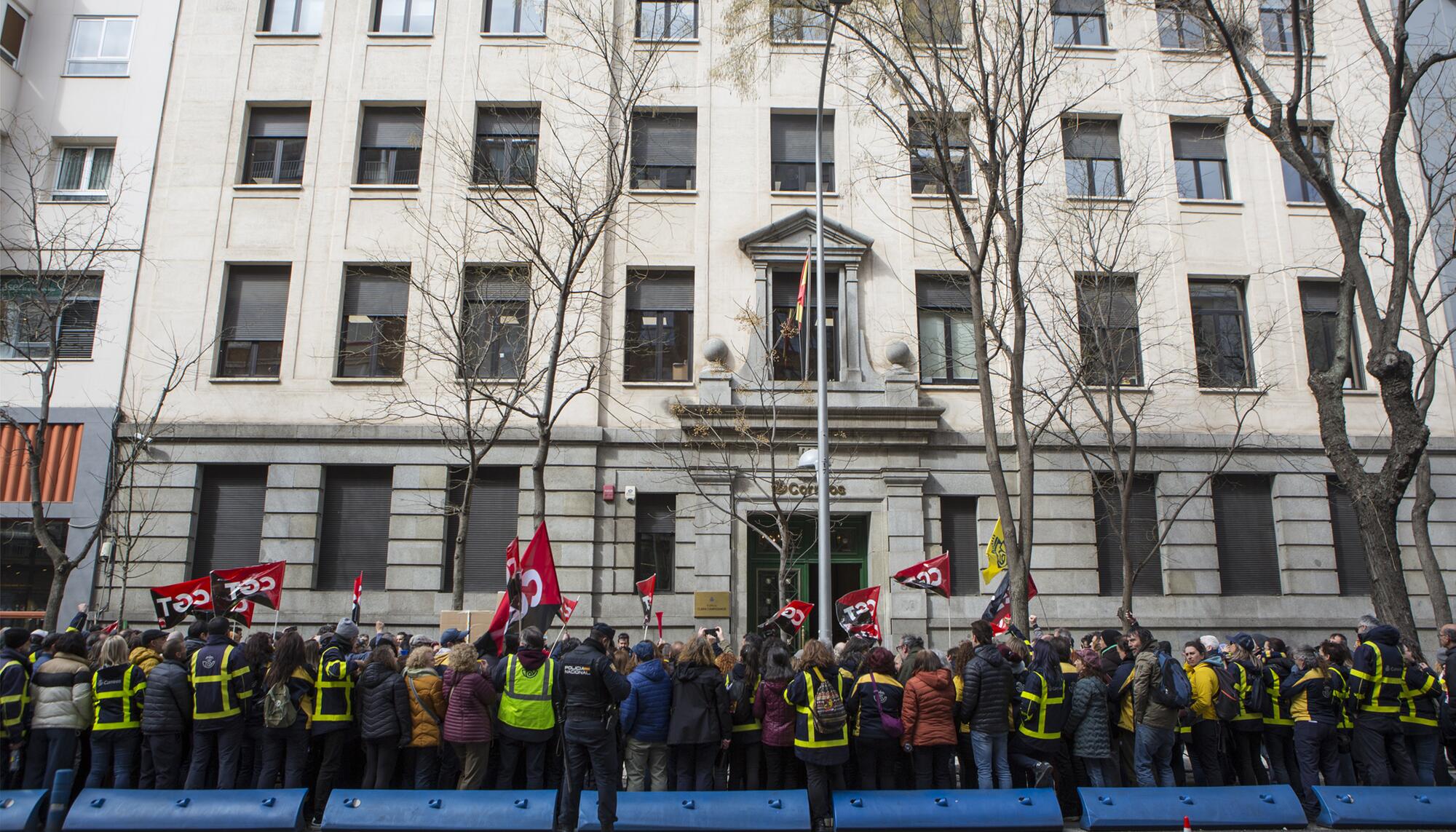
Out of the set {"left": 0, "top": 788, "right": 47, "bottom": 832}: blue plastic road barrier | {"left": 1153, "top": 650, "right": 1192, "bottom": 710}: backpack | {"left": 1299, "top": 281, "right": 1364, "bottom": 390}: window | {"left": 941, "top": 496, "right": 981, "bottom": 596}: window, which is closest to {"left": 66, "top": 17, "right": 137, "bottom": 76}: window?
{"left": 0, "top": 788, "right": 47, "bottom": 832}: blue plastic road barrier

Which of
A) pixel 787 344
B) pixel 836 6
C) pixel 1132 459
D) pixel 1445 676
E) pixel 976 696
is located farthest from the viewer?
pixel 787 344

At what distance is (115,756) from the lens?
9.49 m

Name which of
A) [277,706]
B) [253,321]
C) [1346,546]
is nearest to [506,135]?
[253,321]

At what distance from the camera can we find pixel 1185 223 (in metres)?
21.5

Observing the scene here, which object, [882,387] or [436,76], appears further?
[436,76]

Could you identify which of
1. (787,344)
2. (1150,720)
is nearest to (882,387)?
(787,344)

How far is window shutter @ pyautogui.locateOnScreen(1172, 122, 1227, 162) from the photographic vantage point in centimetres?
2211

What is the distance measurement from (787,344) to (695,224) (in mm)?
3346

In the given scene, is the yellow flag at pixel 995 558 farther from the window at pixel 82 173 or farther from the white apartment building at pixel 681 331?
the window at pixel 82 173

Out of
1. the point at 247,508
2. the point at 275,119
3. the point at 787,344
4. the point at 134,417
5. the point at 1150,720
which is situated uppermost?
the point at 275,119

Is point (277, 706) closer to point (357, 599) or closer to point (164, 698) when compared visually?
point (164, 698)

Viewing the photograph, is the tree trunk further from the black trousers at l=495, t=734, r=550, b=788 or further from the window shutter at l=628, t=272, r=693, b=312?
the black trousers at l=495, t=734, r=550, b=788

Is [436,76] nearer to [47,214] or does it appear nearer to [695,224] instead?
[695,224]

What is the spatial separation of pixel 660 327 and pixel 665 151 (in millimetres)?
4193
